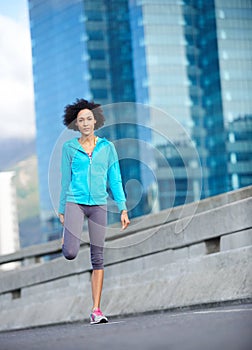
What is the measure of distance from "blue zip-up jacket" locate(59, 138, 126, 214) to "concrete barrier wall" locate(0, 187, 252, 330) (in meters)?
1.43

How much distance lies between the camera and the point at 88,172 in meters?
8.52

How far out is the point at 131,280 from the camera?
37.6ft

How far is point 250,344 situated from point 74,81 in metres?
170

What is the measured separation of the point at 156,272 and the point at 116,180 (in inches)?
100.0

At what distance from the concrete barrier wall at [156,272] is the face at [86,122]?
5.79 feet

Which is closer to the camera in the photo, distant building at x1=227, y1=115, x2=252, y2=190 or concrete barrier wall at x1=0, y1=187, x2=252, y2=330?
concrete barrier wall at x1=0, y1=187, x2=252, y2=330

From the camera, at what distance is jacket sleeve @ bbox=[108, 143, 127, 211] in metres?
8.64

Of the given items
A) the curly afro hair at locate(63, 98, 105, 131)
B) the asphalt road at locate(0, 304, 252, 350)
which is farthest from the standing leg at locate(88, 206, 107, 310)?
the asphalt road at locate(0, 304, 252, 350)

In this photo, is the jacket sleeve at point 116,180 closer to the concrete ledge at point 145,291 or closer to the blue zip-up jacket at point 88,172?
the blue zip-up jacket at point 88,172

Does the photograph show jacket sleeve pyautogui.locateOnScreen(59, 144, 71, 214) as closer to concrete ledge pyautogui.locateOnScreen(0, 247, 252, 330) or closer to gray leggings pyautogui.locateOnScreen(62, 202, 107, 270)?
gray leggings pyautogui.locateOnScreen(62, 202, 107, 270)

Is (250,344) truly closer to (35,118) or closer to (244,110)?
(244,110)

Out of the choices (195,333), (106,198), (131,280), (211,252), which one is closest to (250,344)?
(195,333)

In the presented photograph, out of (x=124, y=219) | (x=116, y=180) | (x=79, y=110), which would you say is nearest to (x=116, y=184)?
(x=116, y=180)

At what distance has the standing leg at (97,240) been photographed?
8.66 m
